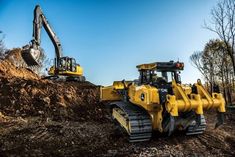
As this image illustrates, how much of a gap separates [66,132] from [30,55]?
22.9 feet

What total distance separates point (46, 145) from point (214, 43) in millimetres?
23109

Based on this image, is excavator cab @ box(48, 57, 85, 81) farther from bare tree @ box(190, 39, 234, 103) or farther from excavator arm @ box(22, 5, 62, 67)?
bare tree @ box(190, 39, 234, 103)

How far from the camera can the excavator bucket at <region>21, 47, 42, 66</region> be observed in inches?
553

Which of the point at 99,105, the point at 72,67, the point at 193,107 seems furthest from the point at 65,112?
the point at 72,67

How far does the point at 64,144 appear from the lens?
7492 millimetres

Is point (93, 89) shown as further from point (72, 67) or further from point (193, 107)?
point (193, 107)

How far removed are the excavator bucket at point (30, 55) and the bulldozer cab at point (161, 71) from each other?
7749 millimetres

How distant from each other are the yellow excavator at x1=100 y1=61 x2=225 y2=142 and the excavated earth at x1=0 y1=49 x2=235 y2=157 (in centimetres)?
50

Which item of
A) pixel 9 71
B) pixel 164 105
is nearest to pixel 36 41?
pixel 9 71

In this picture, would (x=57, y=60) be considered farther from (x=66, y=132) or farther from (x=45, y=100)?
(x=66, y=132)

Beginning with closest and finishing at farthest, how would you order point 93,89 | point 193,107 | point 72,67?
point 193,107 < point 93,89 < point 72,67

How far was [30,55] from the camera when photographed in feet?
46.1

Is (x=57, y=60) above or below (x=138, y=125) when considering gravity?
above

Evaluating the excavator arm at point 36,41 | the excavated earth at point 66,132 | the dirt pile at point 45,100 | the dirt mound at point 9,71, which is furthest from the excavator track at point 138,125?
the dirt mound at point 9,71
